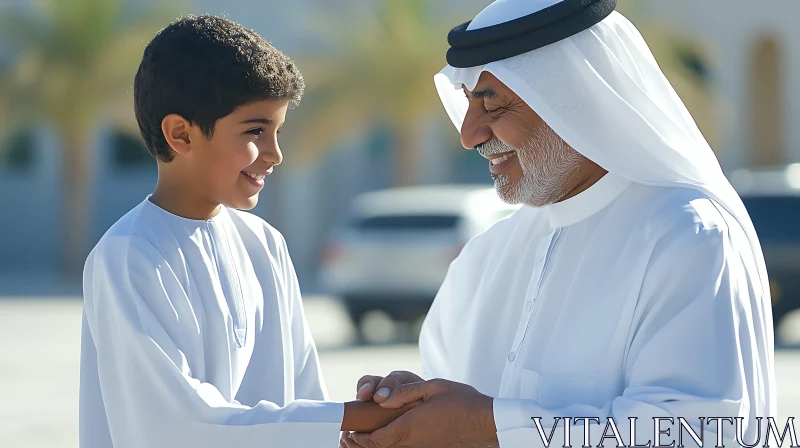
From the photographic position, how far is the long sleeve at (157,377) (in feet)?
9.06

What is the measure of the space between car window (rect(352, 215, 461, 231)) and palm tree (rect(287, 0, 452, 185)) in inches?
339

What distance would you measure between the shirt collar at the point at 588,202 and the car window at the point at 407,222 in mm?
9795

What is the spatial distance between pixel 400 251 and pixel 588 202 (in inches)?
396

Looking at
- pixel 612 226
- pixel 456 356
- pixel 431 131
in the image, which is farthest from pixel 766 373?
pixel 431 131

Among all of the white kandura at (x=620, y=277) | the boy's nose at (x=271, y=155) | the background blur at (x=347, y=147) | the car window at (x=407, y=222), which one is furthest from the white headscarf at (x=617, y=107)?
the car window at (x=407, y=222)

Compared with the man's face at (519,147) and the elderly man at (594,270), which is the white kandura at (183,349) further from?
the man's face at (519,147)

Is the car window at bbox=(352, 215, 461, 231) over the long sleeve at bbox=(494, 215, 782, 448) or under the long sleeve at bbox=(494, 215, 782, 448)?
over

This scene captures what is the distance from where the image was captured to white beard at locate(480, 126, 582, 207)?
3.06 metres

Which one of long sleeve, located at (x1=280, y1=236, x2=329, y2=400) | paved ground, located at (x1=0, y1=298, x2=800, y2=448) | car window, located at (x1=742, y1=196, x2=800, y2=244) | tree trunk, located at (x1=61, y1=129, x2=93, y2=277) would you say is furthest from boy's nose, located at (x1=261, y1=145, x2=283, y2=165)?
tree trunk, located at (x1=61, y1=129, x2=93, y2=277)

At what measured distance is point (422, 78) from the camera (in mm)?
21750

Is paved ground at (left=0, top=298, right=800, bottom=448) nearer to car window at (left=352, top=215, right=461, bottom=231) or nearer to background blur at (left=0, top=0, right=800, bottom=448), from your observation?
background blur at (left=0, top=0, right=800, bottom=448)

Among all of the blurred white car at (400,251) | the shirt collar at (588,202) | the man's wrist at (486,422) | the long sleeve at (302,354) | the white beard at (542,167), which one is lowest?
the man's wrist at (486,422)

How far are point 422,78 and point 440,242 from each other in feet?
30.3

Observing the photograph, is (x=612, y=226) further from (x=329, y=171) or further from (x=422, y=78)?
(x=329, y=171)
